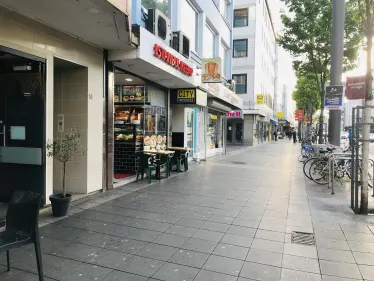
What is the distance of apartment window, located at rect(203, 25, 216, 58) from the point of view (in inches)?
611

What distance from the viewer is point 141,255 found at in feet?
13.4

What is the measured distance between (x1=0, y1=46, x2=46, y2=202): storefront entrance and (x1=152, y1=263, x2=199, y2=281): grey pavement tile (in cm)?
334

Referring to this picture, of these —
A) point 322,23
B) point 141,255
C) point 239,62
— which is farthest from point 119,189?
point 239,62

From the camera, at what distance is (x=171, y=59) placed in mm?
9109

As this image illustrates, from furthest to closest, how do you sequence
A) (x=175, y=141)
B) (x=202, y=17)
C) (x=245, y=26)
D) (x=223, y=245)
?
1. (x=245, y=26)
2. (x=202, y=17)
3. (x=175, y=141)
4. (x=223, y=245)

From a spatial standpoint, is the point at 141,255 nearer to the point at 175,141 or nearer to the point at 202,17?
the point at 175,141

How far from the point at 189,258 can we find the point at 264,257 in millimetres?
953

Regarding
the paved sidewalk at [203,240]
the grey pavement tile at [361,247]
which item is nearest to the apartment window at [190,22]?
the paved sidewalk at [203,240]

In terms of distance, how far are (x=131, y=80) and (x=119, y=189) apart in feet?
11.8

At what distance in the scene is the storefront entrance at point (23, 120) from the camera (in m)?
5.84

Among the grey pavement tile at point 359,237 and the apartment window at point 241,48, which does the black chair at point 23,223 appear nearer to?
the grey pavement tile at point 359,237

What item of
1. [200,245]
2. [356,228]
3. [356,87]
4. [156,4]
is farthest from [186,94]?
[200,245]

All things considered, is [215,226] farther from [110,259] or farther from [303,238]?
[110,259]

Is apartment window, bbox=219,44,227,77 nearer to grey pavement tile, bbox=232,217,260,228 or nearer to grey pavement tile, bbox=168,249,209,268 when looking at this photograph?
grey pavement tile, bbox=232,217,260,228
